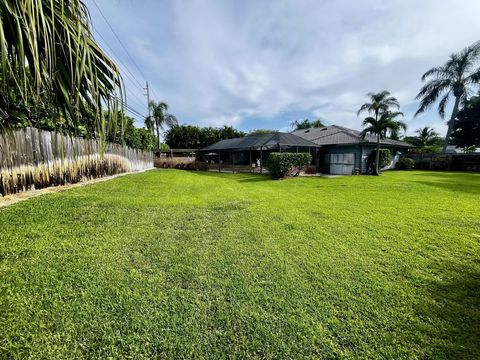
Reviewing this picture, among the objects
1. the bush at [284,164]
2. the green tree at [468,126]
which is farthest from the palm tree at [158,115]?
the green tree at [468,126]

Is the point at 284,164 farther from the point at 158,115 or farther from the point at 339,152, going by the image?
the point at 158,115

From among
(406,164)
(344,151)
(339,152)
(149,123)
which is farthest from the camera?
(149,123)

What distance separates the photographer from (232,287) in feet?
8.39

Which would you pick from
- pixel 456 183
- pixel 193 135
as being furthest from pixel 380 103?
pixel 193 135

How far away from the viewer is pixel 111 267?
2.84 metres

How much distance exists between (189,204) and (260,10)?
25.1 ft

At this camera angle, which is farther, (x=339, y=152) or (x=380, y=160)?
(x=339, y=152)

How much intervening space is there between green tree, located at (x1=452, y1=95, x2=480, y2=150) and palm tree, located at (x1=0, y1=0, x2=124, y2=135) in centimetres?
3956

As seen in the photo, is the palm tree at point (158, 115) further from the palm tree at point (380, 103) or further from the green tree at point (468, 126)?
the green tree at point (468, 126)

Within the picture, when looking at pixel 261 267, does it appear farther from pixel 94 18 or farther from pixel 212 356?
pixel 94 18

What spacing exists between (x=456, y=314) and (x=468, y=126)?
40413mm

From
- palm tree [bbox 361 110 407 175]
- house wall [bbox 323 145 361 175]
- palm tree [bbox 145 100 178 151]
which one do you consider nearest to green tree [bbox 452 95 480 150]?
palm tree [bbox 361 110 407 175]

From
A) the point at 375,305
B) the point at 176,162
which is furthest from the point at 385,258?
the point at 176,162

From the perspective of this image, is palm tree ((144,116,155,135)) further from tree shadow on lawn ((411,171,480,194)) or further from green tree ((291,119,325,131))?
green tree ((291,119,325,131))
